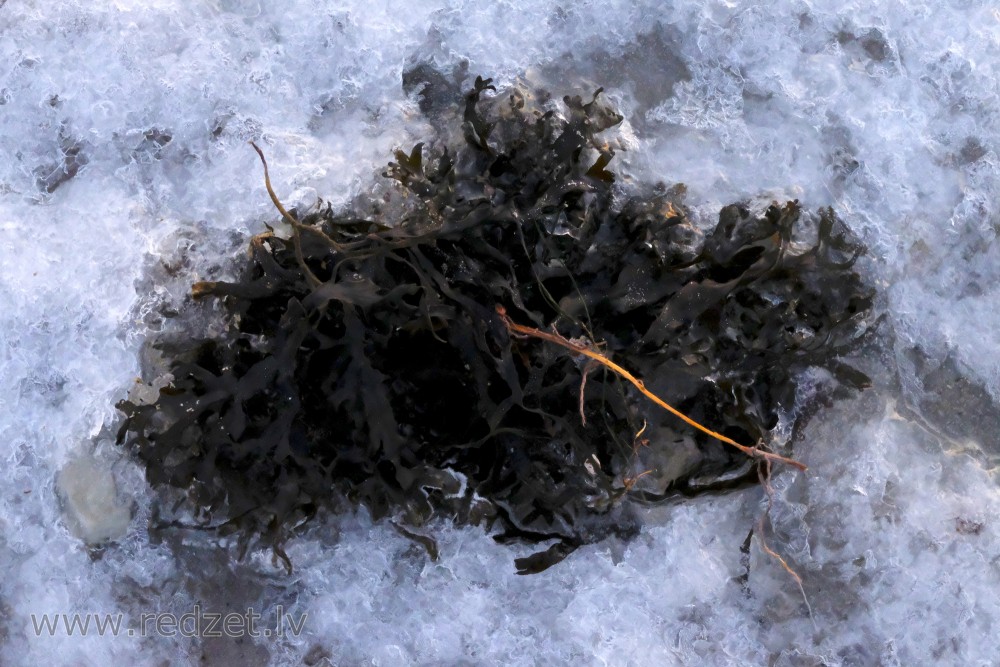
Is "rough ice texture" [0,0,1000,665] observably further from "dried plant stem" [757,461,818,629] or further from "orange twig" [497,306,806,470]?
"orange twig" [497,306,806,470]

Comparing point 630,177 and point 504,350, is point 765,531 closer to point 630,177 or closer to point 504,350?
point 504,350

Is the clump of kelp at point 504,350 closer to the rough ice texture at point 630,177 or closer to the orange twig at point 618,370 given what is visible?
the orange twig at point 618,370

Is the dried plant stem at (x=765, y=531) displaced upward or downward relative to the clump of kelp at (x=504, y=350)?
downward

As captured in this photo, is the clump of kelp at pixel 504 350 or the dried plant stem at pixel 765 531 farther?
the dried plant stem at pixel 765 531

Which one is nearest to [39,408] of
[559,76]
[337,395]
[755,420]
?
[337,395]

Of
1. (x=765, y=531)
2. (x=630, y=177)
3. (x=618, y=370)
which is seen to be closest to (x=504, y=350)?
(x=618, y=370)

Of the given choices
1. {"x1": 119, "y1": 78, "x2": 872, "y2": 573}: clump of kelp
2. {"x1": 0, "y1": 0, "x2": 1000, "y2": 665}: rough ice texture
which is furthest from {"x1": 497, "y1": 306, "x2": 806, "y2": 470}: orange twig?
{"x1": 0, "y1": 0, "x2": 1000, "y2": 665}: rough ice texture

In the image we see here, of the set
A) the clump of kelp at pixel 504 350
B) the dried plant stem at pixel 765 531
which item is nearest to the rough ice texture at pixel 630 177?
the dried plant stem at pixel 765 531
